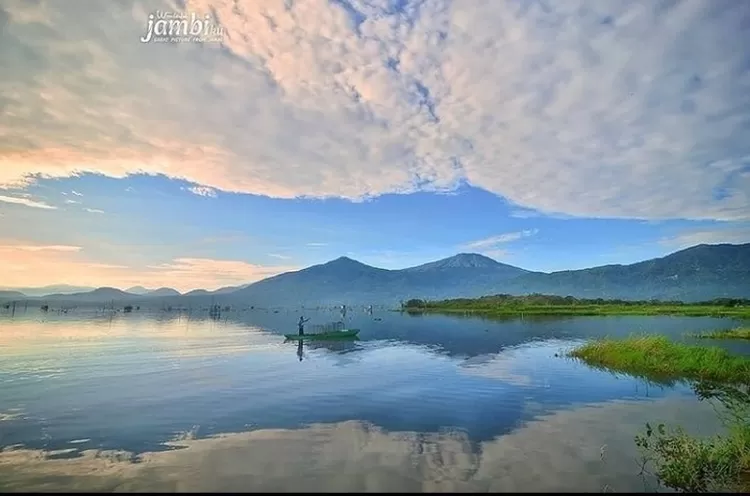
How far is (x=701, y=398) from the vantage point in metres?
22.0

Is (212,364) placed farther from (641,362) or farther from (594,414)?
(641,362)

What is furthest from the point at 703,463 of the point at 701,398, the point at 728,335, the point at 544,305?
the point at 544,305

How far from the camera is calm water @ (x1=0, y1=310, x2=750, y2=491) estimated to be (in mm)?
13031

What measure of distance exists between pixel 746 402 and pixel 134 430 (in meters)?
24.5

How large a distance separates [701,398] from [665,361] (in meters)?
13.1

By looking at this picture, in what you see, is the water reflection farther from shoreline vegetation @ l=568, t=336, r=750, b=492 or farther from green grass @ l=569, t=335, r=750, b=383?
green grass @ l=569, t=335, r=750, b=383

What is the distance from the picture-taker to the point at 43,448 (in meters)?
15.8

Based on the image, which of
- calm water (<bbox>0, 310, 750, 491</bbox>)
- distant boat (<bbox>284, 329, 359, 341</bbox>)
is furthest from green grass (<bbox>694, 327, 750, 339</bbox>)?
distant boat (<bbox>284, 329, 359, 341</bbox>)

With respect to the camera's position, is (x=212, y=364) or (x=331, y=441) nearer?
(x=331, y=441)

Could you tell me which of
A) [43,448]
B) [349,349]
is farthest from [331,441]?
[349,349]

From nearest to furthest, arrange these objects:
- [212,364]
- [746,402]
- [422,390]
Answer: [746,402]
[422,390]
[212,364]

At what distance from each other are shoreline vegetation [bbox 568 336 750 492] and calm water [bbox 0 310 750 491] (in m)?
0.79

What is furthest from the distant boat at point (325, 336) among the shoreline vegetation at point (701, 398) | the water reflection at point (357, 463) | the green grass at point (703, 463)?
the green grass at point (703, 463)

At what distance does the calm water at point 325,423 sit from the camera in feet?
42.8
